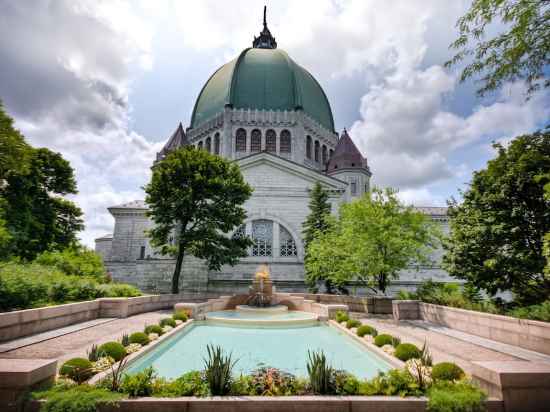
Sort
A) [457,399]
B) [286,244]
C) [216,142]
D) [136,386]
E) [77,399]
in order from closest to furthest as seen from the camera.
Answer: [77,399]
[457,399]
[136,386]
[286,244]
[216,142]

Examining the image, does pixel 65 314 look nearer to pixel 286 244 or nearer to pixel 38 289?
pixel 38 289

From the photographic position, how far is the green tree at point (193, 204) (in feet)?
69.6

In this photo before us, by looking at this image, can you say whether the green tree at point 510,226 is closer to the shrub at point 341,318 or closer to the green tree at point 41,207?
the shrub at point 341,318

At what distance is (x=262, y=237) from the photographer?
99.1 ft

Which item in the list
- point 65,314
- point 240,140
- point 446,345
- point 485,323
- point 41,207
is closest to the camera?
point 446,345

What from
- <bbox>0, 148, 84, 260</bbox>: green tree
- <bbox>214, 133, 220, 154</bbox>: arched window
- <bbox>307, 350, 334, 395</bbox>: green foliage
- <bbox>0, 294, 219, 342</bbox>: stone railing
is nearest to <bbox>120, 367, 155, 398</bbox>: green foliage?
<bbox>307, 350, 334, 395</bbox>: green foliage

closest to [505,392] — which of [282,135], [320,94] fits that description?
[282,135]

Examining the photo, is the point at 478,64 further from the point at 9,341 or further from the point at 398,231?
the point at 9,341

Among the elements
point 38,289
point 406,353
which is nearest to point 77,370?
point 406,353

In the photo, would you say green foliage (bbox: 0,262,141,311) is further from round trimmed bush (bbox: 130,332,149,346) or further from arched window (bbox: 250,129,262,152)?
arched window (bbox: 250,129,262,152)

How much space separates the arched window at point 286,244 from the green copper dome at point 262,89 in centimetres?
1778

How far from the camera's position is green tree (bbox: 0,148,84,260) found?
68.8ft

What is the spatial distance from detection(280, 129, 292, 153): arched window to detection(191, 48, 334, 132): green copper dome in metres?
3.52

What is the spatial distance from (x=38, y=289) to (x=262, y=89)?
36486mm
